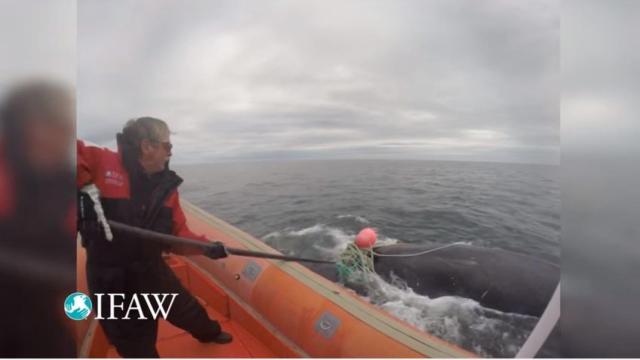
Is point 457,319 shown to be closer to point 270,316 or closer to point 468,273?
point 468,273

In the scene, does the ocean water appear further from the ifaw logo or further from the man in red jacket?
the ifaw logo

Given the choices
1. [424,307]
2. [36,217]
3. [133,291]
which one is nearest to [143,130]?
[36,217]

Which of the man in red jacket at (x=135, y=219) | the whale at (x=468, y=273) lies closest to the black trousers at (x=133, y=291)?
the man in red jacket at (x=135, y=219)

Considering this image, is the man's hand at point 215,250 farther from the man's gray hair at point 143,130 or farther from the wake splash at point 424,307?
the man's gray hair at point 143,130

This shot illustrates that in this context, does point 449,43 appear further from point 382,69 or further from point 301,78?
point 301,78

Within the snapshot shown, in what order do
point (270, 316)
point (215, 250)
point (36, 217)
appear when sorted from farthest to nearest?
point (270, 316), point (215, 250), point (36, 217)

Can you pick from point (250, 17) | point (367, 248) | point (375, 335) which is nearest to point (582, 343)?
point (375, 335)
